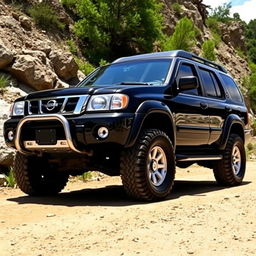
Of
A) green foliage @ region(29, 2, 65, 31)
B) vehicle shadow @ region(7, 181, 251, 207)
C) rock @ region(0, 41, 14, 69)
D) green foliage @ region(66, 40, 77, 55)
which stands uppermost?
green foliage @ region(29, 2, 65, 31)

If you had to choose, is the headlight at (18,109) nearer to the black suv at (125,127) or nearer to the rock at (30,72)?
the black suv at (125,127)

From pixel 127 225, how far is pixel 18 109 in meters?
2.72

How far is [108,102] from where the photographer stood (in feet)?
19.0

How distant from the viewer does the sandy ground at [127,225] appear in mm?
3668

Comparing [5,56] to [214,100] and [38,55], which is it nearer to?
[38,55]

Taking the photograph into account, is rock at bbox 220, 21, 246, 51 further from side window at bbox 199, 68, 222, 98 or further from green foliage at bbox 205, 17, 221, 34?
side window at bbox 199, 68, 222, 98

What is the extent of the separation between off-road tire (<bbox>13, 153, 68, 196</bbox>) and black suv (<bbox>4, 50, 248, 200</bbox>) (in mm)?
14

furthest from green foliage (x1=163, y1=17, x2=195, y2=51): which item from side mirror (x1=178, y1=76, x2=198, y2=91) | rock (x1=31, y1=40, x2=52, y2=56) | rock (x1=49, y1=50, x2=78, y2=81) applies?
side mirror (x1=178, y1=76, x2=198, y2=91)

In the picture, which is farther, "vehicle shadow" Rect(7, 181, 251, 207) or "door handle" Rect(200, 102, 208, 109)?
"door handle" Rect(200, 102, 208, 109)

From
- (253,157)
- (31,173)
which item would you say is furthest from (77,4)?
(31,173)

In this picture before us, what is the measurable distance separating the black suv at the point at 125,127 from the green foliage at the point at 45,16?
15.0 meters

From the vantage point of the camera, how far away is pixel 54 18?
2348 cm

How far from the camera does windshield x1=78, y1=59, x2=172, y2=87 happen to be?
22.7 feet

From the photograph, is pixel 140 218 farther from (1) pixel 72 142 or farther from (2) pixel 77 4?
(2) pixel 77 4
